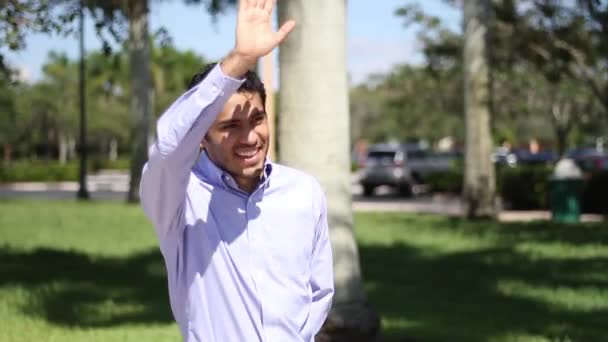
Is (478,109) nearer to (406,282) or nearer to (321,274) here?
(406,282)

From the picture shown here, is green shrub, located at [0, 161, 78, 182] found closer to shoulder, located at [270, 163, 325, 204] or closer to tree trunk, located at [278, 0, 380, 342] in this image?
tree trunk, located at [278, 0, 380, 342]

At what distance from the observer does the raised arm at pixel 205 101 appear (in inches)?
101

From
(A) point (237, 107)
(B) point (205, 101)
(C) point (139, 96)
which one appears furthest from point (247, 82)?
(C) point (139, 96)

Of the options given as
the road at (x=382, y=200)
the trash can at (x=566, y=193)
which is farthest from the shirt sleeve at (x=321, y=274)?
the trash can at (x=566, y=193)

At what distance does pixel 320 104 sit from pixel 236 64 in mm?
4060

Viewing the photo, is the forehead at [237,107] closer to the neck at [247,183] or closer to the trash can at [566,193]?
the neck at [247,183]

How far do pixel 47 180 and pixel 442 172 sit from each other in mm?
22306

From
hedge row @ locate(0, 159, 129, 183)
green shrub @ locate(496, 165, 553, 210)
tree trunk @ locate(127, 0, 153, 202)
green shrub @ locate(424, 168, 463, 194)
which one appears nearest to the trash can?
green shrub @ locate(496, 165, 553, 210)

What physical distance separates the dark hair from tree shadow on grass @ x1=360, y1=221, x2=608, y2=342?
5.07m

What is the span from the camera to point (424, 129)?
7169 centimetres

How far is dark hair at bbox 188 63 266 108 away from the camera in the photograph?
284 cm

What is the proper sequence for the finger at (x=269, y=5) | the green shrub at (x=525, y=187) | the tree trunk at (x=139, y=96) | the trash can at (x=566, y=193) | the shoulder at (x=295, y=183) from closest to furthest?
the finger at (x=269, y=5), the shoulder at (x=295, y=183), the trash can at (x=566, y=193), the tree trunk at (x=139, y=96), the green shrub at (x=525, y=187)

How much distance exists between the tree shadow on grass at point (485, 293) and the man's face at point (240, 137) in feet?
16.7

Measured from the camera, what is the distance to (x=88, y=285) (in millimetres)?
10680
